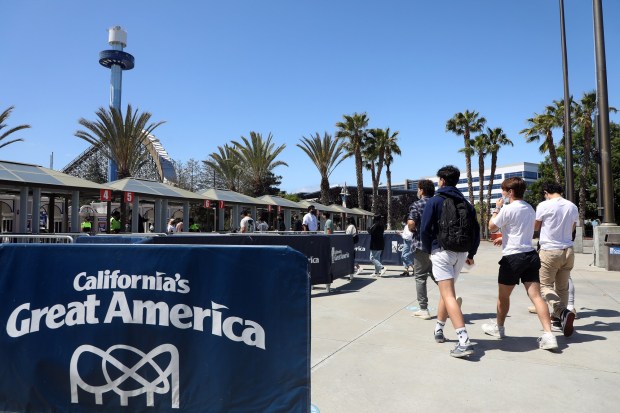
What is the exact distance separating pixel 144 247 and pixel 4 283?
0.97 meters

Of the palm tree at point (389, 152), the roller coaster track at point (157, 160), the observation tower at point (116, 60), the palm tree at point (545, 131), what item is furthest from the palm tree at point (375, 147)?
the observation tower at point (116, 60)

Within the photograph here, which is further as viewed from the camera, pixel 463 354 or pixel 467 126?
pixel 467 126

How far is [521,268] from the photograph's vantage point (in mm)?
4266

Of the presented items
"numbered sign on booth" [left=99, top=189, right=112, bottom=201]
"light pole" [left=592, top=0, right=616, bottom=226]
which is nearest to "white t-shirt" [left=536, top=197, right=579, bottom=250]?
"light pole" [left=592, top=0, right=616, bottom=226]

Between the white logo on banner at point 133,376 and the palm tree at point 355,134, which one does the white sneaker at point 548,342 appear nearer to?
the white logo on banner at point 133,376

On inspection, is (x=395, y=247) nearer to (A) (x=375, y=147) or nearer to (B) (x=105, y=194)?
(B) (x=105, y=194)

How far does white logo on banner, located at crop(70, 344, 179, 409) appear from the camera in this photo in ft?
8.20

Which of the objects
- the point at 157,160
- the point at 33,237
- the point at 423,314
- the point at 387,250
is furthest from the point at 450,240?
the point at 157,160

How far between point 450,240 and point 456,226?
15cm

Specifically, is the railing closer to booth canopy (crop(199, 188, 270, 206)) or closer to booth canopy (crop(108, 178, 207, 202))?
booth canopy (crop(108, 178, 207, 202))

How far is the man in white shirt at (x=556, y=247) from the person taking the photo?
500 centimetres

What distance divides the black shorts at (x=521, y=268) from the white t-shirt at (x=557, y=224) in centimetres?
92

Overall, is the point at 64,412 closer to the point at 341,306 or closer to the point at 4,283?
the point at 4,283

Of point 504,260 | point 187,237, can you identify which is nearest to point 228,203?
point 187,237
